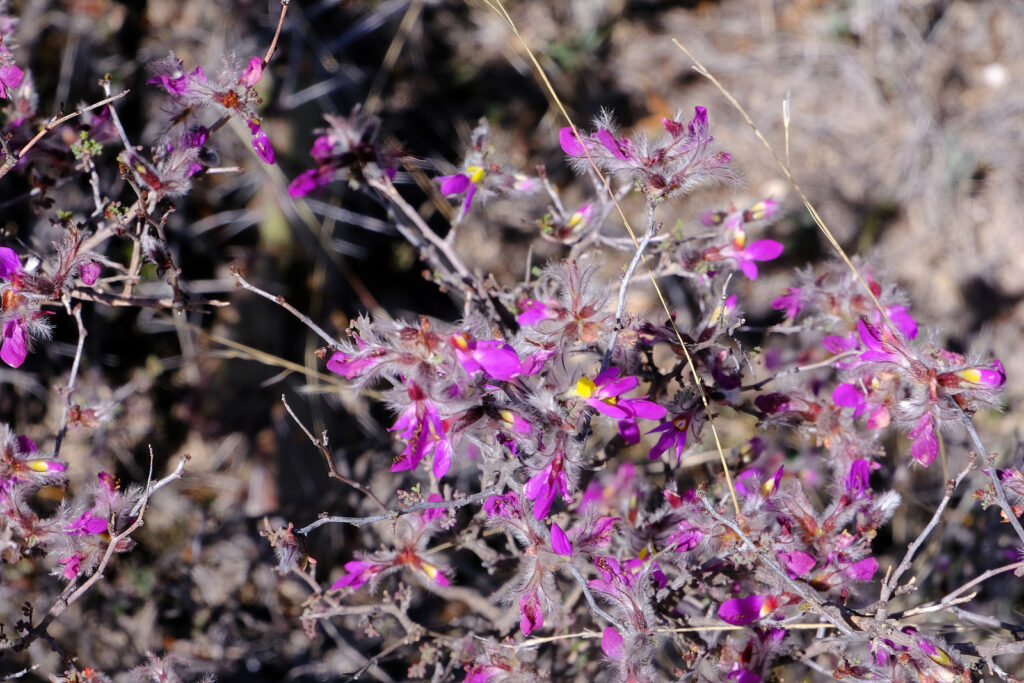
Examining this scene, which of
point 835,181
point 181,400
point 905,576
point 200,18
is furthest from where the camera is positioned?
point 835,181

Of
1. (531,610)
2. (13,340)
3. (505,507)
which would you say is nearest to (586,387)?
(505,507)

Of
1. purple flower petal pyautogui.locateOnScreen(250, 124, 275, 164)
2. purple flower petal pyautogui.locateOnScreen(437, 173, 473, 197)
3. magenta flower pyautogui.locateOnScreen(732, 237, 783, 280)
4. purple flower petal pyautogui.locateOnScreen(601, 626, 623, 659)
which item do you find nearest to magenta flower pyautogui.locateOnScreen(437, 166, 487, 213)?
purple flower petal pyautogui.locateOnScreen(437, 173, 473, 197)

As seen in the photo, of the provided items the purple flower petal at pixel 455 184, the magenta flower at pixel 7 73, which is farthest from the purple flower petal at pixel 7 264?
the purple flower petal at pixel 455 184

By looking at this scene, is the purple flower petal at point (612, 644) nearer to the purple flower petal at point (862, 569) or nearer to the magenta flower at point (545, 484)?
the magenta flower at point (545, 484)

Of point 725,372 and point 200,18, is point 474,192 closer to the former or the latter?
point 725,372

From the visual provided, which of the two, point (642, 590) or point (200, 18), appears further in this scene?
point (200, 18)

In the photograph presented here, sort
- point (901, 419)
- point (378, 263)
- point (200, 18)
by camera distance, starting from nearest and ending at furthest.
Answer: point (901, 419) < point (200, 18) < point (378, 263)

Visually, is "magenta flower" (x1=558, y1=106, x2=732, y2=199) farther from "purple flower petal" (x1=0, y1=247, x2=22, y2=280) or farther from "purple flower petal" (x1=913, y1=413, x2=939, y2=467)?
"purple flower petal" (x1=0, y1=247, x2=22, y2=280)

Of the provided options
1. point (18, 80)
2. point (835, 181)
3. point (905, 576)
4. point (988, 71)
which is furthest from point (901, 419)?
point (988, 71)
